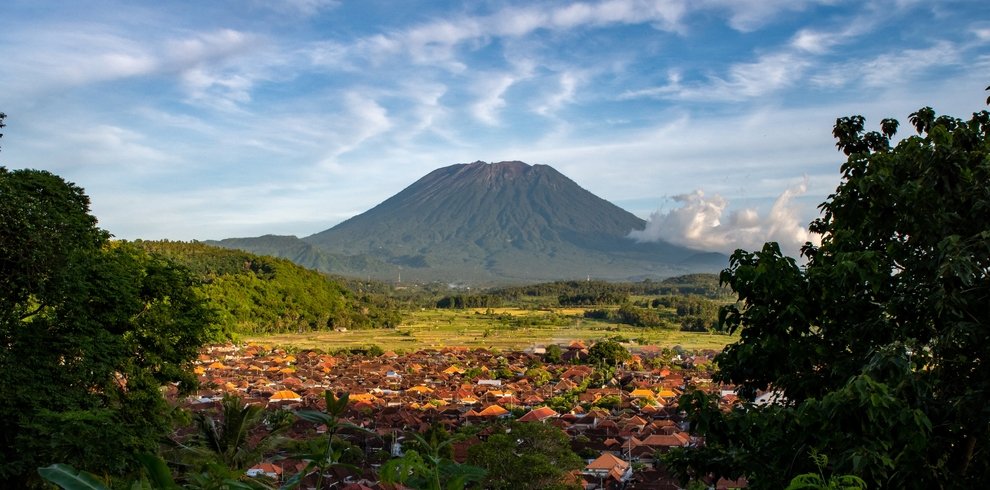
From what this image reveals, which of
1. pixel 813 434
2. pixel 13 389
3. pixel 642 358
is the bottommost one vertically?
pixel 642 358

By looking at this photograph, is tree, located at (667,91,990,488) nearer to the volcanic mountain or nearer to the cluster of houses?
the cluster of houses

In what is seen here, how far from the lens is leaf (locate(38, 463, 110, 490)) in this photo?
34.0 inches

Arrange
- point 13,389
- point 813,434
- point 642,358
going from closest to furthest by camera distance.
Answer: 1. point 813,434
2. point 13,389
3. point 642,358

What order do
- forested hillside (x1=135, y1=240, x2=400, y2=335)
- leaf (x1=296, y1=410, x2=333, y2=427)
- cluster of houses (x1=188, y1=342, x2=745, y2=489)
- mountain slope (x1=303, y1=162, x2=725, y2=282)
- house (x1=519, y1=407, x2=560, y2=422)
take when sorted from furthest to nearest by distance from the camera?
mountain slope (x1=303, y1=162, x2=725, y2=282)
forested hillside (x1=135, y1=240, x2=400, y2=335)
house (x1=519, y1=407, x2=560, y2=422)
cluster of houses (x1=188, y1=342, x2=745, y2=489)
leaf (x1=296, y1=410, x2=333, y2=427)

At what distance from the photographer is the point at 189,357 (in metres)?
7.97

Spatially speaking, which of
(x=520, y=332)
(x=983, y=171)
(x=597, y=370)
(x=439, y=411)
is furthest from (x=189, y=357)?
(x=520, y=332)

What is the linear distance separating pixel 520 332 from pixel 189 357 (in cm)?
3491

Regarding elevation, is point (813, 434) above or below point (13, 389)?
above

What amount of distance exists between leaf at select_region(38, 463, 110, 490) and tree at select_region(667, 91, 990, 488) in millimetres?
2083

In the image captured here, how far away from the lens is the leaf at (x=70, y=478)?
0.86m

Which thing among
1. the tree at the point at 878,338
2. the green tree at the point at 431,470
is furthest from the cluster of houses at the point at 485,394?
the green tree at the point at 431,470

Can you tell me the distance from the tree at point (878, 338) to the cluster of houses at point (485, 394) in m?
5.21

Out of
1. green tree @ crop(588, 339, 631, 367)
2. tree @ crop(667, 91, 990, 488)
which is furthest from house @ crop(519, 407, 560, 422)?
tree @ crop(667, 91, 990, 488)

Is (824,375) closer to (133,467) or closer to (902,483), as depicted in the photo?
(902,483)
